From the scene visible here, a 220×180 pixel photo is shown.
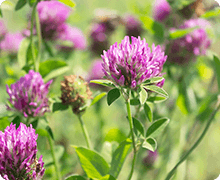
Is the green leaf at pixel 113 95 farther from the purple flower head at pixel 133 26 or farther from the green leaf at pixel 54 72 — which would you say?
the purple flower head at pixel 133 26

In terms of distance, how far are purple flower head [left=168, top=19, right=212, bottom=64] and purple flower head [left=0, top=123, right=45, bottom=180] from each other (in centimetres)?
83

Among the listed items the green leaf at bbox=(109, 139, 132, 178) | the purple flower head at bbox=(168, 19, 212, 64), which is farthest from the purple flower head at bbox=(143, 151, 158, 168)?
→ the green leaf at bbox=(109, 139, 132, 178)

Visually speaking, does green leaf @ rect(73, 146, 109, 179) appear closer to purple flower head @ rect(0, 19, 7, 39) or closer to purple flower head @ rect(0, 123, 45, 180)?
purple flower head @ rect(0, 123, 45, 180)

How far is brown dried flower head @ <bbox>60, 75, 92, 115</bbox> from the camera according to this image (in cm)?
89

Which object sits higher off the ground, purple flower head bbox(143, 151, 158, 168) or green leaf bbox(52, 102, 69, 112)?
green leaf bbox(52, 102, 69, 112)

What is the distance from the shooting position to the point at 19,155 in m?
0.66

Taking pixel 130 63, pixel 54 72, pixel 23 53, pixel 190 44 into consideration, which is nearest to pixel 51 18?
pixel 23 53

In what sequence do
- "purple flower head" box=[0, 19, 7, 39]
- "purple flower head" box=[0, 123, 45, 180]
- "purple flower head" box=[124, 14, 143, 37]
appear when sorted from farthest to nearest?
1. "purple flower head" box=[0, 19, 7, 39]
2. "purple flower head" box=[124, 14, 143, 37]
3. "purple flower head" box=[0, 123, 45, 180]

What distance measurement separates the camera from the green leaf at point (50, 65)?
1.05 meters

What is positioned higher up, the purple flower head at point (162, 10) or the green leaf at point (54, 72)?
the purple flower head at point (162, 10)

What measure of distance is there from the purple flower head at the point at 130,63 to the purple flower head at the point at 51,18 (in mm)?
762

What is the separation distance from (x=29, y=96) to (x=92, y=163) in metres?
0.29

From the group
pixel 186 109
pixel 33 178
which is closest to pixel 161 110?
pixel 186 109

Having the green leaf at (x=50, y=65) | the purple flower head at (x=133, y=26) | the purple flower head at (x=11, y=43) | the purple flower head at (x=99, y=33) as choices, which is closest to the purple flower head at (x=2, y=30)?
the purple flower head at (x=11, y=43)
